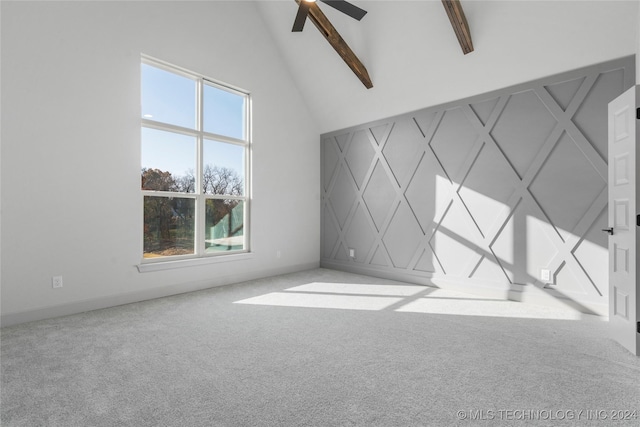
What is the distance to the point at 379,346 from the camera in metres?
2.59

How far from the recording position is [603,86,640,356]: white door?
2439 mm

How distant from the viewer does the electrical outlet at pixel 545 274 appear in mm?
3676

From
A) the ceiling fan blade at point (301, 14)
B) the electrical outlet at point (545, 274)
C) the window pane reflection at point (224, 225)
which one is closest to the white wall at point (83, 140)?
the window pane reflection at point (224, 225)

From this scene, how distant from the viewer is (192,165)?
453 cm

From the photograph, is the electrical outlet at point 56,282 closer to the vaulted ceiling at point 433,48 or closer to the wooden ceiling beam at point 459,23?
the vaulted ceiling at point 433,48

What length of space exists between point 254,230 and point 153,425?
12.1ft

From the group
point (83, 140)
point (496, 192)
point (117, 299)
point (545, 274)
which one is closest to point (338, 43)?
point (496, 192)

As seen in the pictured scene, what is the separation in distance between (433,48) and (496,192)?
6.62 ft

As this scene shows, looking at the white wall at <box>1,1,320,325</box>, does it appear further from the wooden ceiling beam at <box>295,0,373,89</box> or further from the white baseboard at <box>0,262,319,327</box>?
the wooden ceiling beam at <box>295,0,373,89</box>

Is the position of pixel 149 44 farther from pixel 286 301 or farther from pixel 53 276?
pixel 286 301

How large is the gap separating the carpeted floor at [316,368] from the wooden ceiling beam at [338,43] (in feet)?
11.0

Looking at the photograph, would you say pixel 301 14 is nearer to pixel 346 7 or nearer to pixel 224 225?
pixel 346 7

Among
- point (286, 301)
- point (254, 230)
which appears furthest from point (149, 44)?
point (286, 301)

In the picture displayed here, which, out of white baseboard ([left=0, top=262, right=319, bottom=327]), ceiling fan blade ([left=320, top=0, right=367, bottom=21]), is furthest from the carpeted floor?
ceiling fan blade ([left=320, top=0, right=367, bottom=21])
